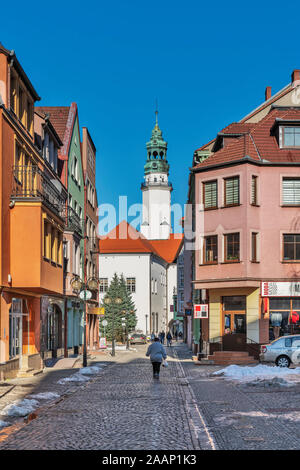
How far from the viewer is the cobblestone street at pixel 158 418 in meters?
11.5

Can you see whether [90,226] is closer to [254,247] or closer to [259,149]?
[259,149]

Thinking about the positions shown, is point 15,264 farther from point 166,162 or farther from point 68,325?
point 166,162

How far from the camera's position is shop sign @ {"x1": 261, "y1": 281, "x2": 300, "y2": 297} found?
125 ft

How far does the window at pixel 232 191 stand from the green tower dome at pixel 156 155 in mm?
95765

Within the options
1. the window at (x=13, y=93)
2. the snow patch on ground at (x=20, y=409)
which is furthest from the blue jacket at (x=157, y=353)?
the window at (x=13, y=93)

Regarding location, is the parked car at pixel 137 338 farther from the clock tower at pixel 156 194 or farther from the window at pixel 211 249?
the clock tower at pixel 156 194

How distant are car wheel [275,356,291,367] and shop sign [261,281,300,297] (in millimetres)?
7208

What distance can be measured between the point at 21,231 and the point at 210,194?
1646cm

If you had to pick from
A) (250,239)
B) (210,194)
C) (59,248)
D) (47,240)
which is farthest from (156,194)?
(47,240)

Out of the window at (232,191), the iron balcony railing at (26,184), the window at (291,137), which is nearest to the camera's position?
the iron balcony railing at (26,184)

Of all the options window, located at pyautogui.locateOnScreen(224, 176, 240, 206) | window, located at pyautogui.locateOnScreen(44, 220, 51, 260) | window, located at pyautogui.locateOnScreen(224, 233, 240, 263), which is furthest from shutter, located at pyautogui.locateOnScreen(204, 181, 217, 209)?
window, located at pyautogui.locateOnScreen(44, 220, 51, 260)

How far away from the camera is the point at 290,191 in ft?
128
